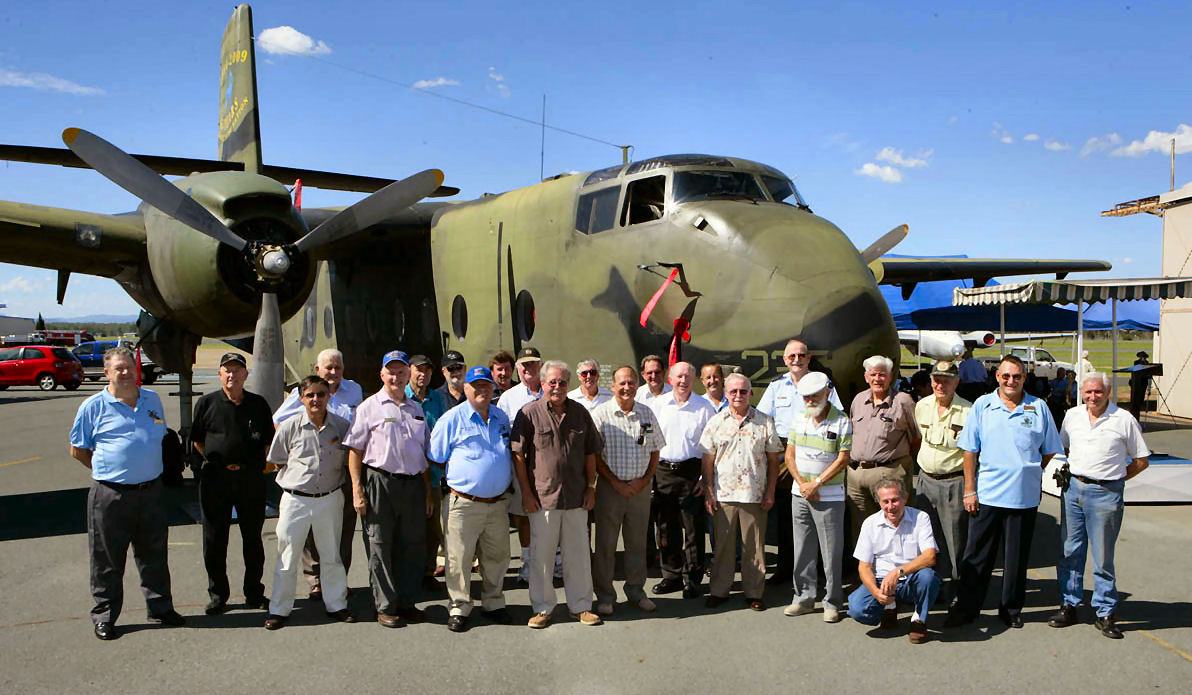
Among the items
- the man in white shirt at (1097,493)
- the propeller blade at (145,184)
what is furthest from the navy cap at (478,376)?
the propeller blade at (145,184)

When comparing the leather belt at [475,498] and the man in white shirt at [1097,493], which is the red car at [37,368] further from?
the man in white shirt at [1097,493]

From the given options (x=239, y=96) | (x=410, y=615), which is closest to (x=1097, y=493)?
(x=410, y=615)

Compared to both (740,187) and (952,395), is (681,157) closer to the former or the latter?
(740,187)

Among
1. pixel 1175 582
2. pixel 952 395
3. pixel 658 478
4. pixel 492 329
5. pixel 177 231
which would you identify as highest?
pixel 177 231

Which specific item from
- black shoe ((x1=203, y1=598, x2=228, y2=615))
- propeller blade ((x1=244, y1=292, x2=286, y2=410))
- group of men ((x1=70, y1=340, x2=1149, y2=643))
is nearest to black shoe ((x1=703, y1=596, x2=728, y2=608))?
group of men ((x1=70, y1=340, x2=1149, y2=643))

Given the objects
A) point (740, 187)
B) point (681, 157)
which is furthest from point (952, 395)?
point (681, 157)

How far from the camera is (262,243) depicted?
9.30 meters

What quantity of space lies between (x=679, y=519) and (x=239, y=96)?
1010cm

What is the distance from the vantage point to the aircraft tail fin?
39.3 ft

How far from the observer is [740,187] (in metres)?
7.61

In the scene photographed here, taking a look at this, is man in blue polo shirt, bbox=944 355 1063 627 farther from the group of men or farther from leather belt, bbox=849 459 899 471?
leather belt, bbox=849 459 899 471

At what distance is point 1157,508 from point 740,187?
241 inches

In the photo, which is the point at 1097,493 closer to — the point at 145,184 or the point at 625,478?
the point at 625,478

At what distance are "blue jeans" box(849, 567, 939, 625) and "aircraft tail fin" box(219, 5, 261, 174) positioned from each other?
10045 mm
